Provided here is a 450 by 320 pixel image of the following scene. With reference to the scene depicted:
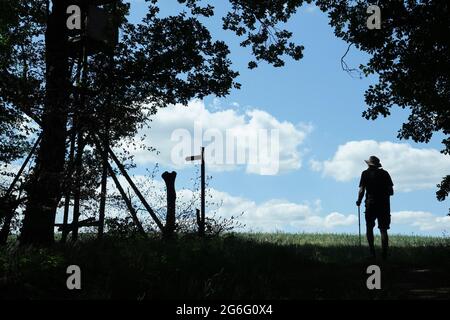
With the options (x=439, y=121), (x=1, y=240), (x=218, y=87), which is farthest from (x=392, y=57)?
(x=1, y=240)

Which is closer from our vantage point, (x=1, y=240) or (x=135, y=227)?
(x=1, y=240)

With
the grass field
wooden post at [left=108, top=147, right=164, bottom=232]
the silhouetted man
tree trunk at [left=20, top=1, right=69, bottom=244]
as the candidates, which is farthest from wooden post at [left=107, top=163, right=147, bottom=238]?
the silhouetted man

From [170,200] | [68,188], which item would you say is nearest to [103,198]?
[170,200]

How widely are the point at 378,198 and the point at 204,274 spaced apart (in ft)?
18.7

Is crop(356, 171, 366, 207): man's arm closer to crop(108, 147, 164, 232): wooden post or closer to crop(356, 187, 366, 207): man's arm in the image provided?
crop(356, 187, 366, 207): man's arm

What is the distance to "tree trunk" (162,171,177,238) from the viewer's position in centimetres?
1458

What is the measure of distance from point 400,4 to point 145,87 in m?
7.89

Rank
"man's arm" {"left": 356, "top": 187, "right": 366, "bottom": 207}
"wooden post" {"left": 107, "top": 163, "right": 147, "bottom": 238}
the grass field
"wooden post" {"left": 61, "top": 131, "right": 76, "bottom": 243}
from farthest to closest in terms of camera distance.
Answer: "wooden post" {"left": 107, "top": 163, "right": 147, "bottom": 238} < "man's arm" {"left": 356, "top": 187, "right": 366, "bottom": 207} < "wooden post" {"left": 61, "top": 131, "right": 76, "bottom": 243} < the grass field

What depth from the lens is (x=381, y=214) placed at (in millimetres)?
12320

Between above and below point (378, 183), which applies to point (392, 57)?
above

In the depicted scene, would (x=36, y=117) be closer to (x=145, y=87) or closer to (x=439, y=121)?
(x=145, y=87)

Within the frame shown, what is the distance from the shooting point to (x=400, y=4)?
44.8 feet

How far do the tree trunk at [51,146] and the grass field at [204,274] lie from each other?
141 cm
